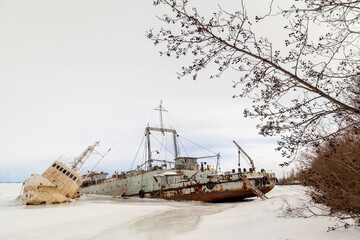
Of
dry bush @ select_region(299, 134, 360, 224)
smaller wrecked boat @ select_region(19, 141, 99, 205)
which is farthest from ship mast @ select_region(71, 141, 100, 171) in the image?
dry bush @ select_region(299, 134, 360, 224)

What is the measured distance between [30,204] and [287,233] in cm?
2076

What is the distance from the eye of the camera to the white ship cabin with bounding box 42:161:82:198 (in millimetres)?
22700

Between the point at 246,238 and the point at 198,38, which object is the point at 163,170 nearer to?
the point at 246,238

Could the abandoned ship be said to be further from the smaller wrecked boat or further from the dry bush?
the dry bush

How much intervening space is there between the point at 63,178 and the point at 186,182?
497 inches

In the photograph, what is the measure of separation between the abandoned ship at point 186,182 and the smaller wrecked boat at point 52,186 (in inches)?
258

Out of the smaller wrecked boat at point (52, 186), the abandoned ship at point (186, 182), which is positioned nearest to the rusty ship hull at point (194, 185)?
the abandoned ship at point (186, 182)

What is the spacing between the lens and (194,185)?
21500 millimetres

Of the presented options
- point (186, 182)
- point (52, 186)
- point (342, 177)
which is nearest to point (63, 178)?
point (52, 186)

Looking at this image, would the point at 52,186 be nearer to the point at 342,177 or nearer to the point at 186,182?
the point at 186,182

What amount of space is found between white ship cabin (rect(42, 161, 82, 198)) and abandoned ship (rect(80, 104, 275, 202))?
7242 mm

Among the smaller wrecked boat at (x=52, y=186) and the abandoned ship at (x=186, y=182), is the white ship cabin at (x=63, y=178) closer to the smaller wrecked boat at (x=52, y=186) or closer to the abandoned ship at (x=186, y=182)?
the smaller wrecked boat at (x=52, y=186)

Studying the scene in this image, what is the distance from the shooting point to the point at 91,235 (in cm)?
694

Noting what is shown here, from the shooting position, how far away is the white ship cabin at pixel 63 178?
74.5 ft
